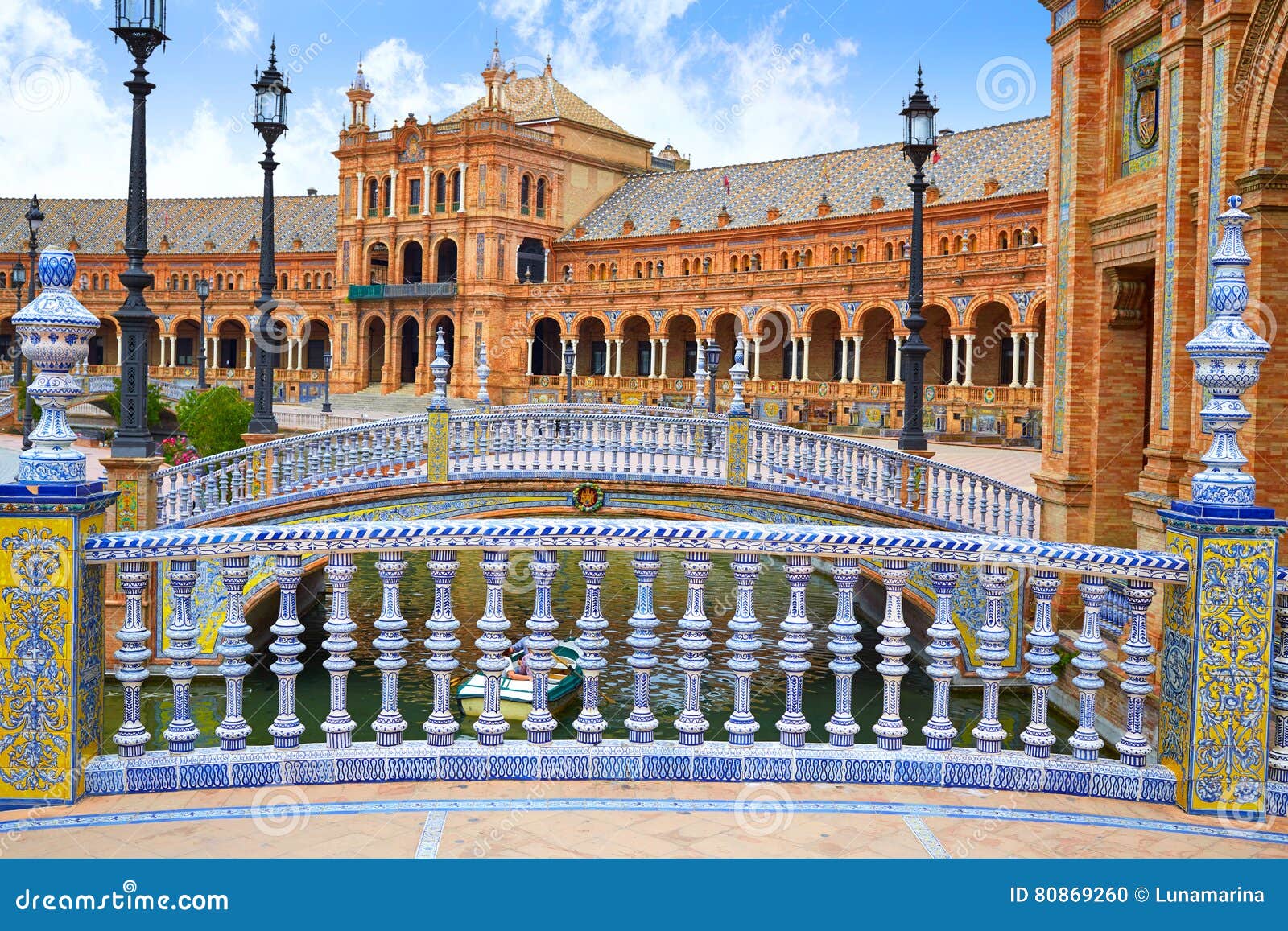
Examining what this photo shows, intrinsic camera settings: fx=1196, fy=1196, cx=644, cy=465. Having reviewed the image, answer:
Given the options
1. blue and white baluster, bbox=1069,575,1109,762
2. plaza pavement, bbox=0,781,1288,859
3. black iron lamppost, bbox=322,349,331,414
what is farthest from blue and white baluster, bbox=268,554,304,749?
black iron lamppost, bbox=322,349,331,414

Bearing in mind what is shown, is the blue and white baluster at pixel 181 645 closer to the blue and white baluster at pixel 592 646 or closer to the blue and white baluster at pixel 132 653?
the blue and white baluster at pixel 132 653

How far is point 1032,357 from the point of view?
118 feet

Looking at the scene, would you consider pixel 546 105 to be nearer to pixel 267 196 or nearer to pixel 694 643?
pixel 267 196

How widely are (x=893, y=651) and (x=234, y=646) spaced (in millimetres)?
2620

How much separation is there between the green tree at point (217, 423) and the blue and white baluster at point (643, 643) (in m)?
19.2

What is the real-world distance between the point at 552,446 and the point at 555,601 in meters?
3.78

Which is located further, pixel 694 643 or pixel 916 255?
pixel 916 255

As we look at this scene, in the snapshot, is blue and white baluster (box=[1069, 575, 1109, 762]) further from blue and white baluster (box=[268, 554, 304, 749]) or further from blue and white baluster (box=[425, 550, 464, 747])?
blue and white baluster (box=[268, 554, 304, 749])

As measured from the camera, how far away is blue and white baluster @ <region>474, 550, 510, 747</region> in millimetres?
4746

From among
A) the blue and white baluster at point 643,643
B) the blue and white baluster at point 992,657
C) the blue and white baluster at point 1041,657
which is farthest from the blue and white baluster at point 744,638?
the blue and white baluster at point 1041,657

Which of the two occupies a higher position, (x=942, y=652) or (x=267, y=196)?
(x=267, y=196)

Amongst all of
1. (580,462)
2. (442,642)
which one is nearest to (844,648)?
(442,642)

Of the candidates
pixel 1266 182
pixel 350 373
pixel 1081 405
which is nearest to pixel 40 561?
pixel 1266 182

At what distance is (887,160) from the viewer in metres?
51.7
